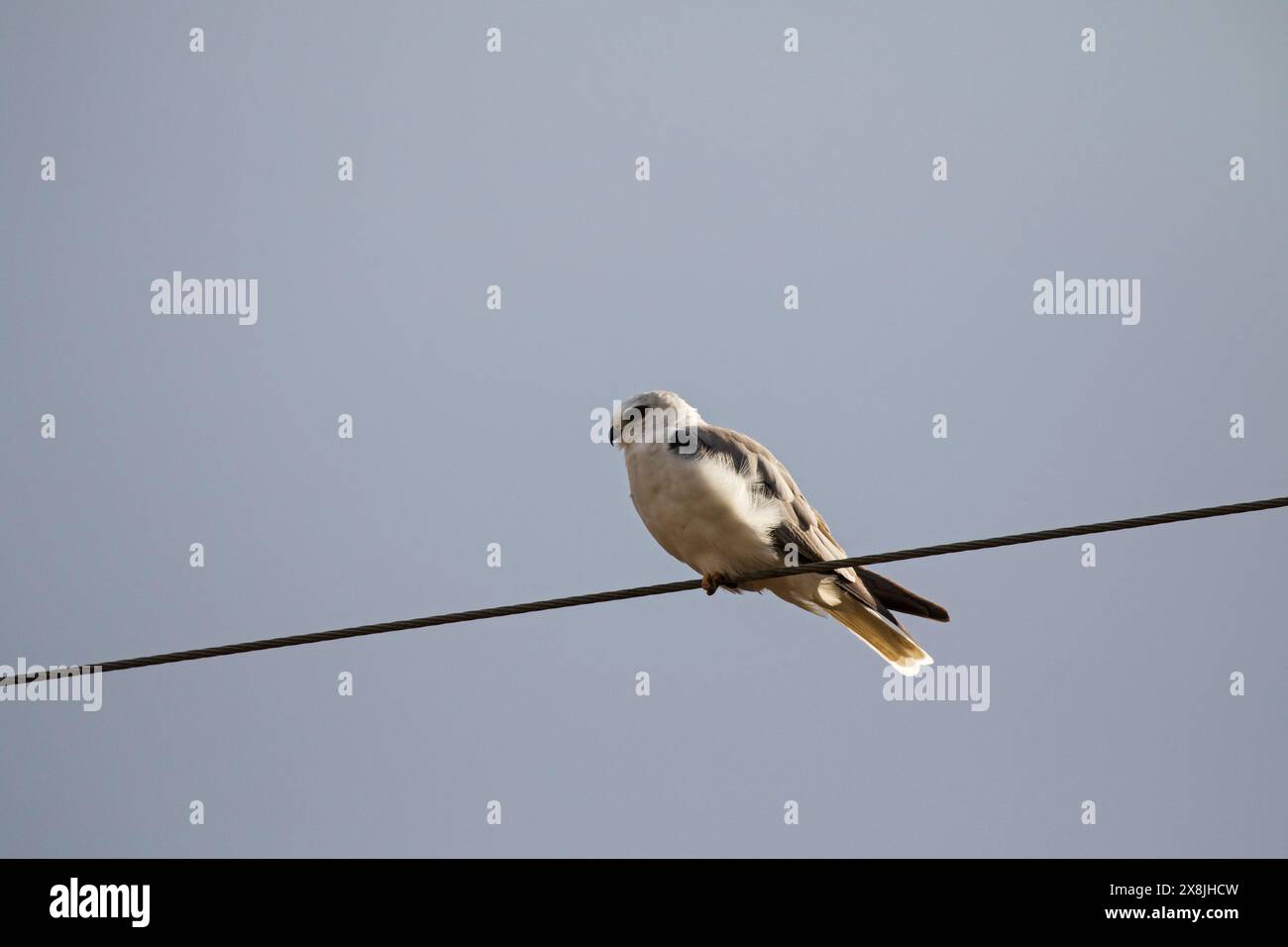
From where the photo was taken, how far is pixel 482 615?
5438 millimetres

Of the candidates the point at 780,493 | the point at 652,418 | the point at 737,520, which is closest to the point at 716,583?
the point at 737,520

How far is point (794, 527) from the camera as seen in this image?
7.65 meters

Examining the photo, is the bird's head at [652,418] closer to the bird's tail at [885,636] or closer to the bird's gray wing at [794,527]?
the bird's gray wing at [794,527]

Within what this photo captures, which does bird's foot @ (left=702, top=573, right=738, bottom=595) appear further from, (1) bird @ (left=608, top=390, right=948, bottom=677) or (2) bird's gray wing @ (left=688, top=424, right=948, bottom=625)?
(2) bird's gray wing @ (left=688, top=424, right=948, bottom=625)

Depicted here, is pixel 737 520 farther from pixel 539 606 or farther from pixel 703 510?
pixel 539 606

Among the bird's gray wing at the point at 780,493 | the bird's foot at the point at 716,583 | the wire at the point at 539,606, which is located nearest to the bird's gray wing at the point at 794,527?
the bird's gray wing at the point at 780,493

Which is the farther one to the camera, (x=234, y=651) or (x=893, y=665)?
(x=893, y=665)

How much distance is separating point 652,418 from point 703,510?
0.68 meters

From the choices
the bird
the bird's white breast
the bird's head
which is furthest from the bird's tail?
the bird's head

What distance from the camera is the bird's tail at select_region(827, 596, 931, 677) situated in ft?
26.0

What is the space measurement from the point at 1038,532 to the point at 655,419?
3.00 metres

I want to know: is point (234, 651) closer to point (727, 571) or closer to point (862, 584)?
point (727, 571)

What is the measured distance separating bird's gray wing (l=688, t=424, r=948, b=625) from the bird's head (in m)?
0.13
